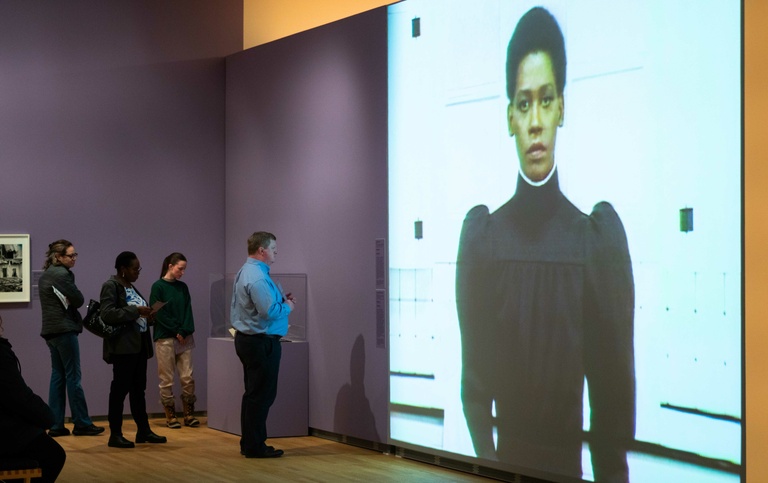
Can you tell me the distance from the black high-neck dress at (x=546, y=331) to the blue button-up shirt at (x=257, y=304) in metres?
1.37

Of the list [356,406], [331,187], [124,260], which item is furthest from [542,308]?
[124,260]

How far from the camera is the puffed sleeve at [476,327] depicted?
7438 millimetres

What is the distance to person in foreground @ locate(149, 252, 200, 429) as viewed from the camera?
387 inches

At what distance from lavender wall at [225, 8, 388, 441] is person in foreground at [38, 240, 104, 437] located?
186 cm

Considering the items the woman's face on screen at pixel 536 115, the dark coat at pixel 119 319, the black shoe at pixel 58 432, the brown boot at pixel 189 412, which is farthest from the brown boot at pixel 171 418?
the woman's face on screen at pixel 536 115

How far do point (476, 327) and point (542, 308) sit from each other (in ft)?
2.39

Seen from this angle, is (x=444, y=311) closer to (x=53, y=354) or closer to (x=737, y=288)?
(x=737, y=288)

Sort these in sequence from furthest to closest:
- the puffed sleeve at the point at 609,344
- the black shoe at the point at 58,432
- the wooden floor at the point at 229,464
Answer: the black shoe at the point at 58,432 < the wooden floor at the point at 229,464 < the puffed sleeve at the point at 609,344

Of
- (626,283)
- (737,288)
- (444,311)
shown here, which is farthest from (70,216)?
(737,288)

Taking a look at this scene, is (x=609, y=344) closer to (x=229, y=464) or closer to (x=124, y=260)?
(x=229, y=464)

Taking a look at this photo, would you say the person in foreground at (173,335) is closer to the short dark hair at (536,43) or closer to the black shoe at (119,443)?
the black shoe at (119,443)

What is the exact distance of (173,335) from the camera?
32.6ft

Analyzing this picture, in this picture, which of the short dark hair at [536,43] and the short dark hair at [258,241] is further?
the short dark hair at [258,241]

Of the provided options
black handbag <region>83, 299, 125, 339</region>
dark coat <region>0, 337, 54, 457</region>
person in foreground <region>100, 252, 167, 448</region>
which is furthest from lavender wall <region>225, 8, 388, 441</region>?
dark coat <region>0, 337, 54, 457</region>
